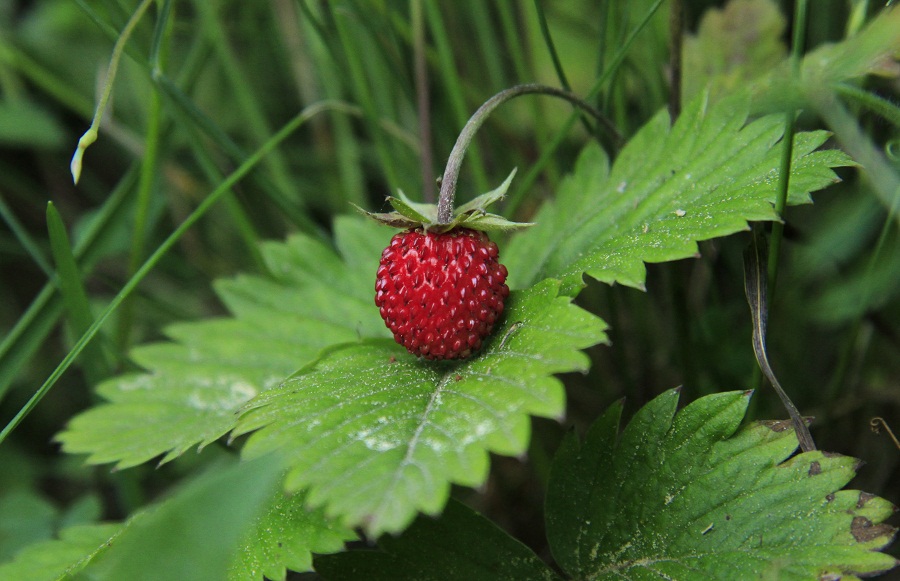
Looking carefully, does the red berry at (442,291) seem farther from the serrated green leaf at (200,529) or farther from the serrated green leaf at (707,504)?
the serrated green leaf at (200,529)

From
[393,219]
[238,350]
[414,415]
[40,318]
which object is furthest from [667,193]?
[40,318]

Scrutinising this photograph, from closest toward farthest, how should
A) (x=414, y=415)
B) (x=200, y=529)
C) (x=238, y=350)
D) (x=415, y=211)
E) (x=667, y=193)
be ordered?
(x=200, y=529), (x=414, y=415), (x=415, y=211), (x=667, y=193), (x=238, y=350)

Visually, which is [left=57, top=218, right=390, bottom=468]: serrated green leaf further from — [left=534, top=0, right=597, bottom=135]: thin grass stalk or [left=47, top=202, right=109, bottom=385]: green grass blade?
[left=534, top=0, right=597, bottom=135]: thin grass stalk

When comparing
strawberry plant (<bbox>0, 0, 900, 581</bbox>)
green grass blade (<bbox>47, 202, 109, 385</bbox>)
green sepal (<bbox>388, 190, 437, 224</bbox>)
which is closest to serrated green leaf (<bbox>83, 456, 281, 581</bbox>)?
strawberry plant (<bbox>0, 0, 900, 581</bbox>)

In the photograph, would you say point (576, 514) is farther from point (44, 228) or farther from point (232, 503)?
point (44, 228)

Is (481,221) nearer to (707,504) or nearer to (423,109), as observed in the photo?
(707,504)

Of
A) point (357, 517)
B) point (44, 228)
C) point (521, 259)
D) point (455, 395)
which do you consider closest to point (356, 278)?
point (521, 259)

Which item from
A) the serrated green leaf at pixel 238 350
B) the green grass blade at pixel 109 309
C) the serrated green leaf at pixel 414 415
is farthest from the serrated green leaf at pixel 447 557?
the green grass blade at pixel 109 309
